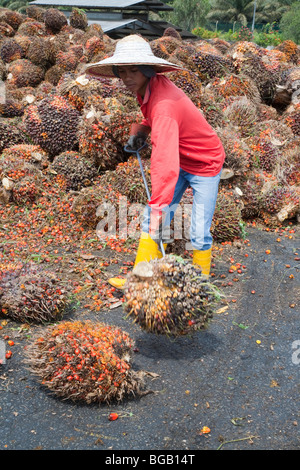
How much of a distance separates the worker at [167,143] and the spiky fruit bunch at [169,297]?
39 centimetres

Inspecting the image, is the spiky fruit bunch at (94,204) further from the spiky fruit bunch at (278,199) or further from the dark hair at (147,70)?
the spiky fruit bunch at (278,199)

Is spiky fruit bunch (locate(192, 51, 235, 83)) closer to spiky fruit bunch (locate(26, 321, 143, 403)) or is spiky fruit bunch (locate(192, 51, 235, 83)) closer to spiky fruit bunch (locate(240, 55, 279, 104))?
spiky fruit bunch (locate(240, 55, 279, 104))

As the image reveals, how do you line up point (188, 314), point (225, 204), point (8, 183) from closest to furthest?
point (188, 314) < point (225, 204) < point (8, 183)

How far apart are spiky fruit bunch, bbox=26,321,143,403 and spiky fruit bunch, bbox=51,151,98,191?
2.90 meters

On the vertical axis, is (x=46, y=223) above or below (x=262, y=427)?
below

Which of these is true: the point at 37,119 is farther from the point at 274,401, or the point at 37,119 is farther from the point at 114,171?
the point at 274,401

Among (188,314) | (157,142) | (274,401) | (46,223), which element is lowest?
(46,223)

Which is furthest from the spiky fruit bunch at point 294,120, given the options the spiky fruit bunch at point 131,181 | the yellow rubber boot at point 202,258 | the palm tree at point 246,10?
the palm tree at point 246,10

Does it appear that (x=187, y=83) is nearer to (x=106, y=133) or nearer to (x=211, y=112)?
(x=211, y=112)

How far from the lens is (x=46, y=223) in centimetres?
479

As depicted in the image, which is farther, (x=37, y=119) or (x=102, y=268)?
(x=37, y=119)

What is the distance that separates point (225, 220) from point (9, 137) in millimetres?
3305
